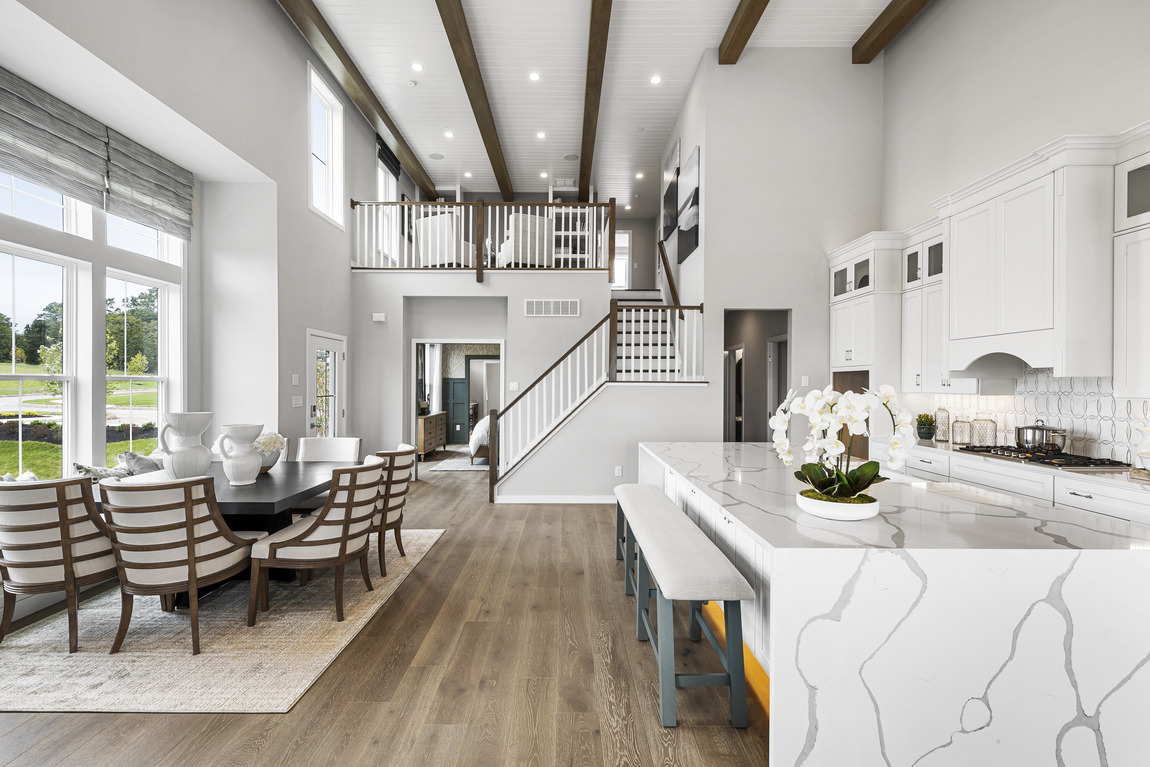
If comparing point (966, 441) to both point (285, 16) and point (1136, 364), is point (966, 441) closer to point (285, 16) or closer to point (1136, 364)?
point (1136, 364)

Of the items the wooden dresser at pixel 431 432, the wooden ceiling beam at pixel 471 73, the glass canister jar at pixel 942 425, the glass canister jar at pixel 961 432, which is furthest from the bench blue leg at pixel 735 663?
the wooden dresser at pixel 431 432

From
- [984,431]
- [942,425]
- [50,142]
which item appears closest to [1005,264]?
[984,431]

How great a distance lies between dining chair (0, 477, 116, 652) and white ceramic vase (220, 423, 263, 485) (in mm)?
740

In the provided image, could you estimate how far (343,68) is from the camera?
5.79m

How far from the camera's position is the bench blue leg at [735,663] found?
1986mm

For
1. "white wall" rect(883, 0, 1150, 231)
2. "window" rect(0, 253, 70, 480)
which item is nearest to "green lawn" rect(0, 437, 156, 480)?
"window" rect(0, 253, 70, 480)

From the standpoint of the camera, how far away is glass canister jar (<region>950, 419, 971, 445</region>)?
164 inches

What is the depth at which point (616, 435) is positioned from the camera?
5.72 m

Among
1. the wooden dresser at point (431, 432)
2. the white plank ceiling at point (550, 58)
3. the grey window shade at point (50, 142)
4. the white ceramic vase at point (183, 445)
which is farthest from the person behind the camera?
the wooden dresser at point (431, 432)

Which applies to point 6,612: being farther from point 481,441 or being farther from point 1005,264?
point 1005,264

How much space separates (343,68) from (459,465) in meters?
5.54

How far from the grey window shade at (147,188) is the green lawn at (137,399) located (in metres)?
1.36

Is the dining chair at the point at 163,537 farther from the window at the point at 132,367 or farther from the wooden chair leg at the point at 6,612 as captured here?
the window at the point at 132,367

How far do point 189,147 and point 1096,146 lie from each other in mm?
6180
